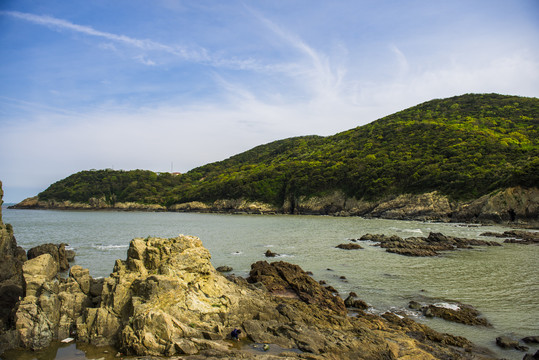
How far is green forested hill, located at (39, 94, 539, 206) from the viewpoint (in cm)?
7269

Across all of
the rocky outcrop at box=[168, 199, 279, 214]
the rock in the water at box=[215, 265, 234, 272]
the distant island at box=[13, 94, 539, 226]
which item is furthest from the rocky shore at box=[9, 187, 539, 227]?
the rock in the water at box=[215, 265, 234, 272]

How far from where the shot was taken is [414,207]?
7388cm

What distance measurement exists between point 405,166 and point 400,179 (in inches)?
185

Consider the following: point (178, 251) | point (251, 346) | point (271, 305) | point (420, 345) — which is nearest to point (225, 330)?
point (251, 346)

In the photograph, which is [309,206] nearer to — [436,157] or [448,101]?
[436,157]

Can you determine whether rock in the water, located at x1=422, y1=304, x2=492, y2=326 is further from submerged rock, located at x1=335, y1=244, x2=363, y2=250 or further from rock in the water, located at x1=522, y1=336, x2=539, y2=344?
submerged rock, located at x1=335, y1=244, x2=363, y2=250

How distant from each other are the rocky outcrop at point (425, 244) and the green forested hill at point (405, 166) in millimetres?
30380

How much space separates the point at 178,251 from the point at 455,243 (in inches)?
1304

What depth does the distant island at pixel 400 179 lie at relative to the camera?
6569cm

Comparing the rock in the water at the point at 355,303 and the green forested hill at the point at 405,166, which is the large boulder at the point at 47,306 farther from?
the green forested hill at the point at 405,166

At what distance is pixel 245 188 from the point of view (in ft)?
372

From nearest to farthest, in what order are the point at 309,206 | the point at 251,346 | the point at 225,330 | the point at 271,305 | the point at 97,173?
the point at 251,346 < the point at 225,330 < the point at 271,305 < the point at 309,206 < the point at 97,173

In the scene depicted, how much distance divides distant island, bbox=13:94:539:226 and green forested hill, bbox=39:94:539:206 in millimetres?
262

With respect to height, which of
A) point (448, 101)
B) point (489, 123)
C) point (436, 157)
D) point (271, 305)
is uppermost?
point (448, 101)
